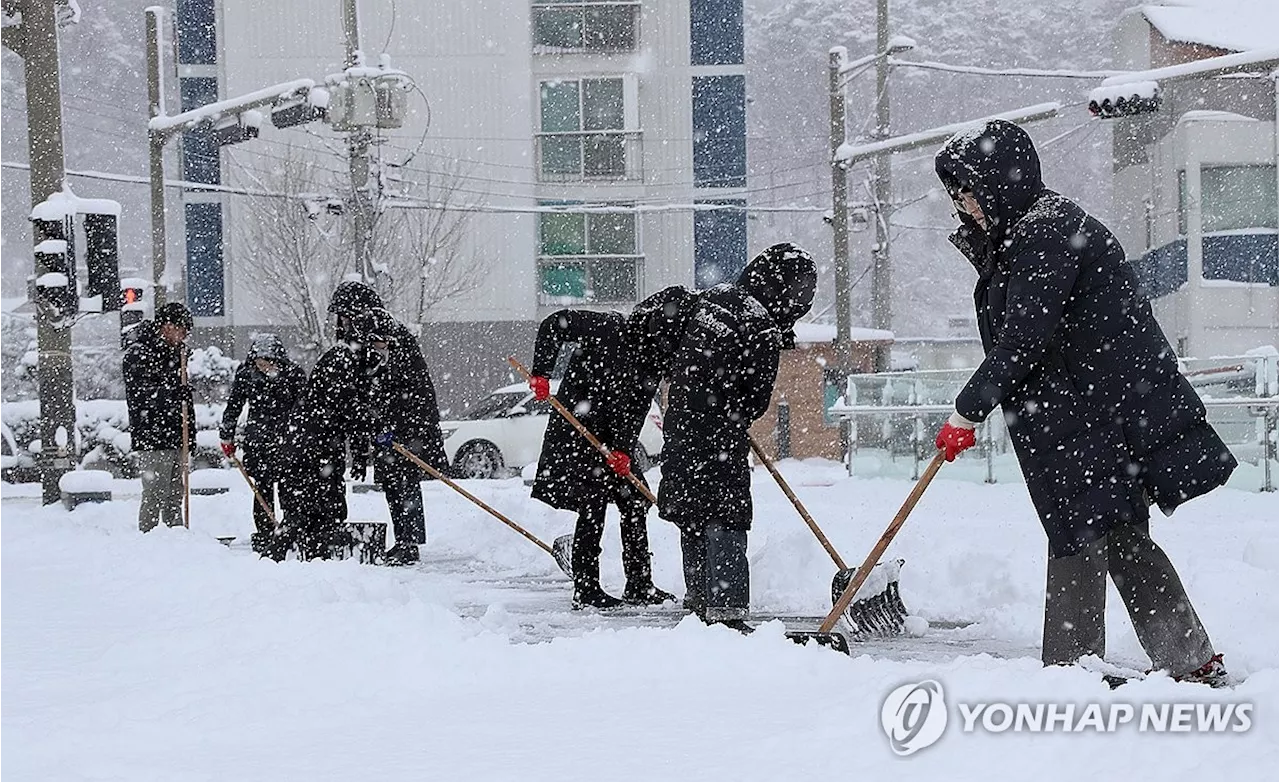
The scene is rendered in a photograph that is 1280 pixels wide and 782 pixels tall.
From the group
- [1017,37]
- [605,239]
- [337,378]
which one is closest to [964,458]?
[337,378]

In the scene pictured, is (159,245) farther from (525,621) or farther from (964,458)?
(525,621)

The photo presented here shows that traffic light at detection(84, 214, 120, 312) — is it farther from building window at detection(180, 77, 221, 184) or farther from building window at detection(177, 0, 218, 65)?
building window at detection(177, 0, 218, 65)

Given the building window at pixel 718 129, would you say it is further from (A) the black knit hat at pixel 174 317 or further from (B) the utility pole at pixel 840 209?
(A) the black knit hat at pixel 174 317

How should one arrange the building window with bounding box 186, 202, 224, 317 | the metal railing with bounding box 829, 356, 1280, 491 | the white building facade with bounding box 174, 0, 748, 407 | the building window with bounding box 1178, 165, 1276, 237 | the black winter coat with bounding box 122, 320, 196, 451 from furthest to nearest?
1. the building window with bounding box 186, 202, 224, 317
2. the white building facade with bounding box 174, 0, 748, 407
3. the building window with bounding box 1178, 165, 1276, 237
4. the metal railing with bounding box 829, 356, 1280, 491
5. the black winter coat with bounding box 122, 320, 196, 451

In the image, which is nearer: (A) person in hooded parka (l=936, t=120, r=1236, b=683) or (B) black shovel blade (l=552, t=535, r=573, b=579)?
(A) person in hooded parka (l=936, t=120, r=1236, b=683)

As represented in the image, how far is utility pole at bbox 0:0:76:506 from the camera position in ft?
42.9

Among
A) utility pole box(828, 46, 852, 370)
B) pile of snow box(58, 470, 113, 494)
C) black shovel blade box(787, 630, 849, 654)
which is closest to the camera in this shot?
black shovel blade box(787, 630, 849, 654)

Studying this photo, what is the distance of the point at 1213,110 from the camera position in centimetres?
3023

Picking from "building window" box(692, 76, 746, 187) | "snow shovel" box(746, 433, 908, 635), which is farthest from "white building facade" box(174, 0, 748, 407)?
"snow shovel" box(746, 433, 908, 635)

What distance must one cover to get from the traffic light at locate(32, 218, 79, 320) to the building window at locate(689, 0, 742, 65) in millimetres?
20999

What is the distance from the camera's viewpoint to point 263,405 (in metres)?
10.7

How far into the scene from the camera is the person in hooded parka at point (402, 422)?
955cm

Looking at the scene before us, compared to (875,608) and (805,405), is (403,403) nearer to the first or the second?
(875,608)
